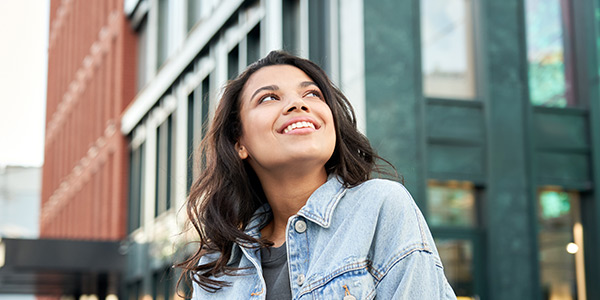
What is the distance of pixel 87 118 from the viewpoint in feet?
→ 103

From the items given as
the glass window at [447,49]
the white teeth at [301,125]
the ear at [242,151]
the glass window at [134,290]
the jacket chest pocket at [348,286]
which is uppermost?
the glass window at [447,49]

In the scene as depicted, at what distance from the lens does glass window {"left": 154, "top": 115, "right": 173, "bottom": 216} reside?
20.1 m

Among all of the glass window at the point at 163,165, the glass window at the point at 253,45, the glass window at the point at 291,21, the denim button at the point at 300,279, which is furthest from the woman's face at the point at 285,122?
the glass window at the point at 163,165

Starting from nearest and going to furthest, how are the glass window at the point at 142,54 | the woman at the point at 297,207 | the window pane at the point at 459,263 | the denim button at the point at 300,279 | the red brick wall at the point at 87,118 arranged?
the woman at the point at 297,207
the denim button at the point at 300,279
the window pane at the point at 459,263
the glass window at the point at 142,54
the red brick wall at the point at 87,118

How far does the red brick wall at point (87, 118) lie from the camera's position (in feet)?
82.2

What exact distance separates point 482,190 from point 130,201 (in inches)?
565

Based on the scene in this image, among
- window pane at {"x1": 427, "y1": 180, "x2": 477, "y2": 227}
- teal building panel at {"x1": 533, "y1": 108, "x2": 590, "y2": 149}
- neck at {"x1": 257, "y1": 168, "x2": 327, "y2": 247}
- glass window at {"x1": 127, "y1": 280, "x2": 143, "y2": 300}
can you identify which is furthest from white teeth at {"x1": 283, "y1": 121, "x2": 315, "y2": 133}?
glass window at {"x1": 127, "y1": 280, "x2": 143, "y2": 300}

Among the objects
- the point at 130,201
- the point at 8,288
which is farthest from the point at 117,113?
the point at 8,288

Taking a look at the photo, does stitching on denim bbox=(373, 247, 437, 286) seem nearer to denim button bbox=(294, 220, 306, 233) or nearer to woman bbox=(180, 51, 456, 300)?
woman bbox=(180, 51, 456, 300)

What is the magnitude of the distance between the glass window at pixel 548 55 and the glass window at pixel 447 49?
0.81m

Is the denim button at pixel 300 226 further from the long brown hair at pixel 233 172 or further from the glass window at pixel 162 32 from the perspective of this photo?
the glass window at pixel 162 32

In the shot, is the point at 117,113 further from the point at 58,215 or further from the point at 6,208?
the point at 6,208

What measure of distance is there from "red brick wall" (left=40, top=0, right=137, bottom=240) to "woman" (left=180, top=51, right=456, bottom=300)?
2159 cm

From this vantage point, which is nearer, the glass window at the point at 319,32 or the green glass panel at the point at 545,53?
the glass window at the point at 319,32
